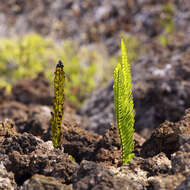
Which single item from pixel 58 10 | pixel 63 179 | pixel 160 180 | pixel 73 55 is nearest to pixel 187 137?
pixel 160 180

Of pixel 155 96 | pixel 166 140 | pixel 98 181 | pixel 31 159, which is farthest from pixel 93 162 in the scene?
pixel 155 96

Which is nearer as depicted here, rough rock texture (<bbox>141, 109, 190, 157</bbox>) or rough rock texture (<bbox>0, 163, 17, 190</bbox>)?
rough rock texture (<bbox>0, 163, 17, 190</bbox>)

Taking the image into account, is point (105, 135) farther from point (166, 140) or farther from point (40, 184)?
point (40, 184)

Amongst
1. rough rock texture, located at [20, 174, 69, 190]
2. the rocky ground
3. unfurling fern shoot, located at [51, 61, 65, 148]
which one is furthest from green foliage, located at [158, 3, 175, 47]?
rough rock texture, located at [20, 174, 69, 190]

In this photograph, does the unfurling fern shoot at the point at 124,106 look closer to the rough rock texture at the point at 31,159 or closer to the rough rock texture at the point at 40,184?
the rough rock texture at the point at 31,159

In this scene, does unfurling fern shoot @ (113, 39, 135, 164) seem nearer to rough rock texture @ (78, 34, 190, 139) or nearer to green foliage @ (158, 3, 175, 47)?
rough rock texture @ (78, 34, 190, 139)
